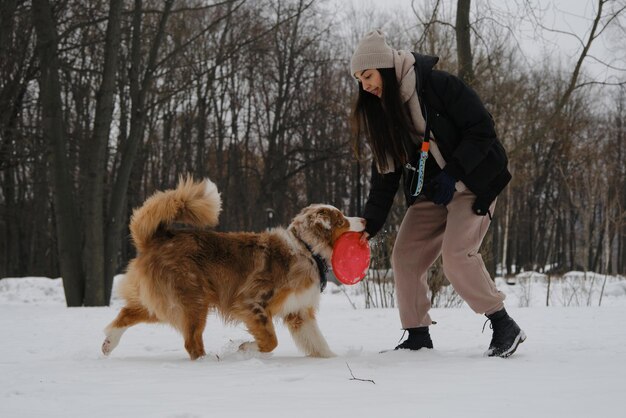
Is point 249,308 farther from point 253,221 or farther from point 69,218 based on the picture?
point 253,221

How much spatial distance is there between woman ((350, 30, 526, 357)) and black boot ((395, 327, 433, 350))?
514mm

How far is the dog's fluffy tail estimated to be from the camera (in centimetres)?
468

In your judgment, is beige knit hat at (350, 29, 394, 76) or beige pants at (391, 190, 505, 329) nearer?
beige knit hat at (350, 29, 394, 76)

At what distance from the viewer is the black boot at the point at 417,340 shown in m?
4.52

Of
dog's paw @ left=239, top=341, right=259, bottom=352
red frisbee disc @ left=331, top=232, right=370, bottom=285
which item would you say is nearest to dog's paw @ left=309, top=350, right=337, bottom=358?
dog's paw @ left=239, top=341, right=259, bottom=352

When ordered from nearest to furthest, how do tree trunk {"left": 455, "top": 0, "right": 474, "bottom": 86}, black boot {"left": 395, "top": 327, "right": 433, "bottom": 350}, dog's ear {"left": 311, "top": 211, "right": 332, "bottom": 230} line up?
black boot {"left": 395, "top": 327, "right": 433, "bottom": 350}, dog's ear {"left": 311, "top": 211, "right": 332, "bottom": 230}, tree trunk {"left": 455, "top": 0, "right": 474, "bottom": 86}

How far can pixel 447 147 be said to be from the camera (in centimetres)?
418

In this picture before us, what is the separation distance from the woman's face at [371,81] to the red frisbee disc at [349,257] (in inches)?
48.6

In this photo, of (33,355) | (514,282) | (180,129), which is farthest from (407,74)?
(180,129)

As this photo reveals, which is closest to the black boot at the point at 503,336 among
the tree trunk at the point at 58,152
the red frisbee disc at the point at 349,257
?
the red frisbee disc at the point at 349,257

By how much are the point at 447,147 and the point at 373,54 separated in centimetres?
82

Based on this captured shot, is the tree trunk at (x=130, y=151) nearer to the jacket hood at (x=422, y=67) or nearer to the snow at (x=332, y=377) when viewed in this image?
the snow at (x=332, y=377)

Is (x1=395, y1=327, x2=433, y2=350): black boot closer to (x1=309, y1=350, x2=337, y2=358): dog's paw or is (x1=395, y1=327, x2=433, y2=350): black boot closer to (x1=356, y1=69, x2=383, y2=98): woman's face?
(x1=309, y1=350, x2=337, y2=358): dog's paw

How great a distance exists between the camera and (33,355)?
4820 millimetres
